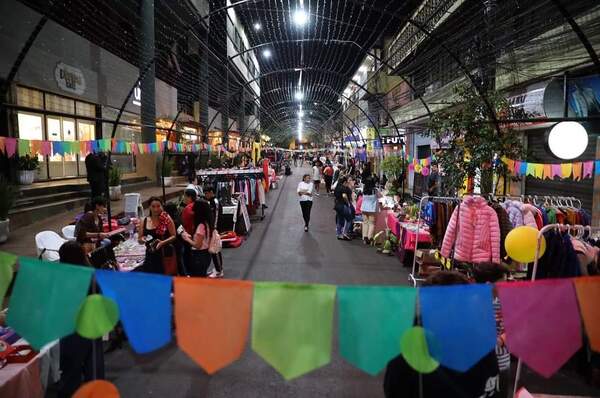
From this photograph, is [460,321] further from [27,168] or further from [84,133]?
→ [84,133]

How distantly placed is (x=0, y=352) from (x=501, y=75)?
11525 mm

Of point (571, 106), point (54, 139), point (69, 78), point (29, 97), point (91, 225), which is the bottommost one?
point (91, 225)

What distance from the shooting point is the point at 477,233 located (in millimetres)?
5645

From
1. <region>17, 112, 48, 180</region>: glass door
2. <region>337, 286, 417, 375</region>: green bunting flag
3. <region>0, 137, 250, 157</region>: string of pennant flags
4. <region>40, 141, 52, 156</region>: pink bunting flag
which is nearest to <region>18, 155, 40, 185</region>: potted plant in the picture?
<region>17, 112, 48, 180</region>: glass door

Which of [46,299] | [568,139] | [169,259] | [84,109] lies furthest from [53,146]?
[84,109]

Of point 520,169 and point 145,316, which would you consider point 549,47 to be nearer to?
point 520,169

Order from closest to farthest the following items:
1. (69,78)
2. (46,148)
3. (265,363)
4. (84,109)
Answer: (265,363) < (46,148) < (69,78) < (84,109)

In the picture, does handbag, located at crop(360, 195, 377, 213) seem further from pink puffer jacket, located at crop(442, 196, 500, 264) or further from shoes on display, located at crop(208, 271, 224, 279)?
pink puffer jacket, located at crop(442, 196, 500, 264)

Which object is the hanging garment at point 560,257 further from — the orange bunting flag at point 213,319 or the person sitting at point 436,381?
the orange bunting flag at point 213,319

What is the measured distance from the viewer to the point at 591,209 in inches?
330

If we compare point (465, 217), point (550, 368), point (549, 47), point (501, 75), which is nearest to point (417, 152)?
point (501, 75)

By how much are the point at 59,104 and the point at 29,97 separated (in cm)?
151

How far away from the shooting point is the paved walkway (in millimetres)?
4066

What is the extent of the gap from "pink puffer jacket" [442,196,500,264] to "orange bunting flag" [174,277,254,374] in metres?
4.27
